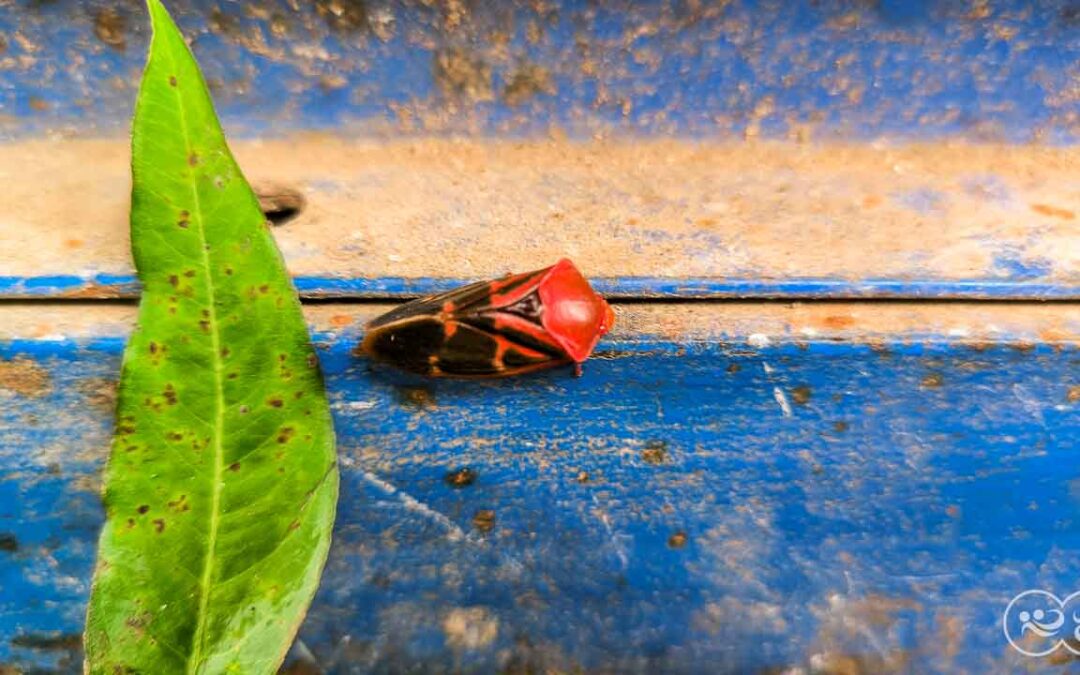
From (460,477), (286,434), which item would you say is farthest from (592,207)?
(286,434)

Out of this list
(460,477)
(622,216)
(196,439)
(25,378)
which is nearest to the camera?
(196,439)

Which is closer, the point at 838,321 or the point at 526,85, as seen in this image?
the point at 838,321

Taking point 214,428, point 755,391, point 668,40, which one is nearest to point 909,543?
point 755,391

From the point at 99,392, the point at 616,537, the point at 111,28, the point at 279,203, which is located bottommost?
the point at 616,537

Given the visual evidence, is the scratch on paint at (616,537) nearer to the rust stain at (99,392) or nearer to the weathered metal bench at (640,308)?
the weathered metal bench at (640,308)

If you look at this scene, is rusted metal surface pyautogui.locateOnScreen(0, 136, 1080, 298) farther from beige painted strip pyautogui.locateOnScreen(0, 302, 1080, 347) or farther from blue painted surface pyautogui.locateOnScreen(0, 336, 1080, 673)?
blue painted surface pyautogui.locateOnScreen(0, 336, 1080, 673)

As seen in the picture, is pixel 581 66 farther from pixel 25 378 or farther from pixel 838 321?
pixel 25 378

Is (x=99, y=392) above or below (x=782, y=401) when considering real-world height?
above
